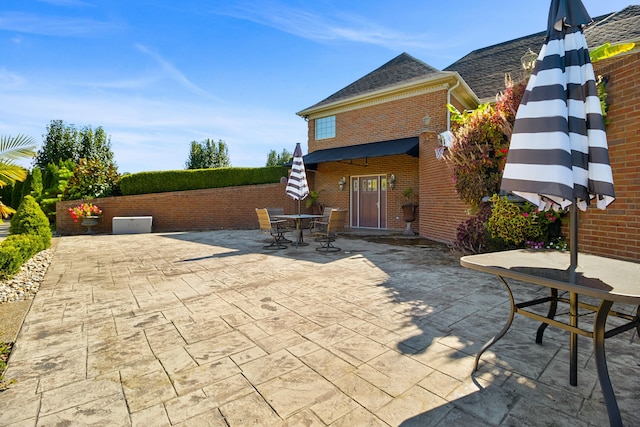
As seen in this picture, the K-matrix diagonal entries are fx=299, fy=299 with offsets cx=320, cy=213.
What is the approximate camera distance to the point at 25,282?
192 inches

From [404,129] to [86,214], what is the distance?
43.6 ft

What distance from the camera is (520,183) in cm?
202

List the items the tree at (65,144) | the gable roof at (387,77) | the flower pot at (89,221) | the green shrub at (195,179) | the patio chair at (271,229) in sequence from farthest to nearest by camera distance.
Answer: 1. the tree at (65,144)
2. the green shrub at (195,179)
3. the flower pot at (89,221)
4. the gable roof at (387,77)
5. the patio chair at (271,229)

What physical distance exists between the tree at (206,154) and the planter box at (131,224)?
891 inches

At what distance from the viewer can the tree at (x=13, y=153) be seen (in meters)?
4.79

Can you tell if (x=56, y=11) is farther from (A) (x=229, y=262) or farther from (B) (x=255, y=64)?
(A) (x=229, y=262)

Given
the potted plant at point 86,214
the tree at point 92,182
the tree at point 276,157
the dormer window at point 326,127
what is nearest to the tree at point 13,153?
the potted plant at point 86,214

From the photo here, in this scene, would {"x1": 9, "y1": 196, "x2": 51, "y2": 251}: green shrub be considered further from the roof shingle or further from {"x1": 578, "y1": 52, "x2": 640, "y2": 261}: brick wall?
{"x1": 578, "y1": 52, "x2": 640, "y2": 261}: brick wall

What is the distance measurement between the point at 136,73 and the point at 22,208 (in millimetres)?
5380

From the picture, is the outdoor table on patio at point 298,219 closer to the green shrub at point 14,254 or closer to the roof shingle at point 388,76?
the green shrub at point 14,254

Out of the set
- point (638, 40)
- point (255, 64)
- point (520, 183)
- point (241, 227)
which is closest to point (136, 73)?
point (255, 64)

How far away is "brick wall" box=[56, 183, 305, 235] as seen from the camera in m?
13.0

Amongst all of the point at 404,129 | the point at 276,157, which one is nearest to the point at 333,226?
the point at 404,129

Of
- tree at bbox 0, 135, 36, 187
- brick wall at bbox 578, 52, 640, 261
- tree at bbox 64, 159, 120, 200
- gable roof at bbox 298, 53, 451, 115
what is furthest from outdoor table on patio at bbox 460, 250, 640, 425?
tree at bbox 64, 159, 120, 200
